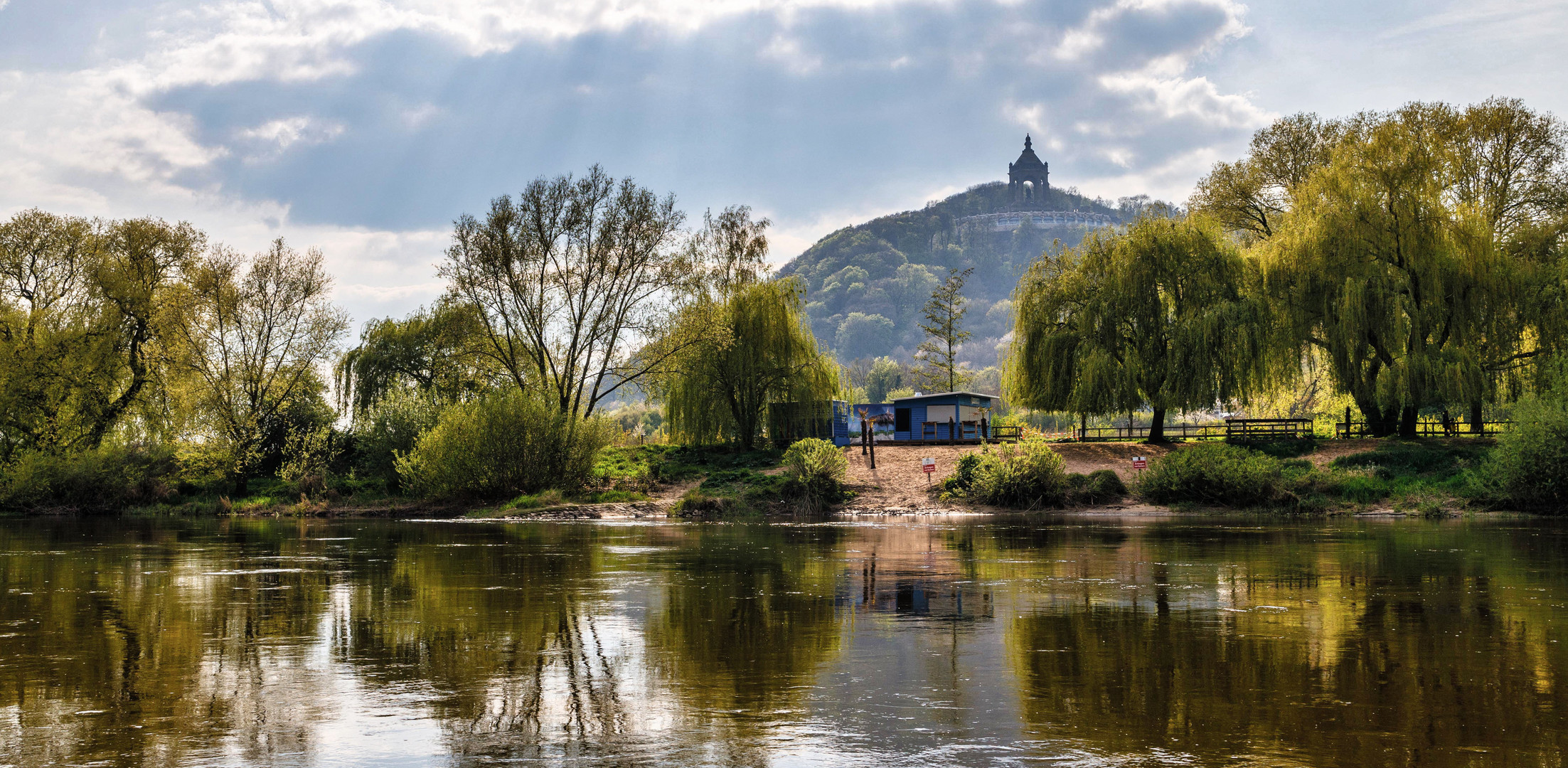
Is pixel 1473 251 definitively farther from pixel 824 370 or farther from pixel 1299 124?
pixel 824 370

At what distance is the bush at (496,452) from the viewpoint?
42000 millimetres

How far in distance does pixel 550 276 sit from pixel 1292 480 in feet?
108

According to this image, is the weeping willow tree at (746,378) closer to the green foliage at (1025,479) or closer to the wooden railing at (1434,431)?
the green foliage at (1025,479)

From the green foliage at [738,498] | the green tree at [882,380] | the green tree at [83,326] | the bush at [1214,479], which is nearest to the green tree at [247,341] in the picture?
the green tree at [83,326]

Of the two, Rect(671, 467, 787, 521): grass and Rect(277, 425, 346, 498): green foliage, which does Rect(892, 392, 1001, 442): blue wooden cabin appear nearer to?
Rect(671, 467, 787, 521): grass

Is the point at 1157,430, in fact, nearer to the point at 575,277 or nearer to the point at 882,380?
the point at 575,277

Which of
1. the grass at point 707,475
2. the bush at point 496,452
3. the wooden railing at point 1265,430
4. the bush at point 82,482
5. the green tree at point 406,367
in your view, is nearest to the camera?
the grass at point 707,475

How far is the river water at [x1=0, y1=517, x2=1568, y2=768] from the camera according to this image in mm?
6762

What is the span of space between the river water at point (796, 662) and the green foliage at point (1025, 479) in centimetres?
1900

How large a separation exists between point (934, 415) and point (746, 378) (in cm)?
1649

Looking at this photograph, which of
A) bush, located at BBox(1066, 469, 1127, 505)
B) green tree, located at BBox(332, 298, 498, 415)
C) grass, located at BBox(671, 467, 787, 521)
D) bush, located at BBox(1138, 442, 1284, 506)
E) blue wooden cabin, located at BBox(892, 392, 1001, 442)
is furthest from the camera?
blue wooden cabin, located at BBox(892, 392, 1001, 442)

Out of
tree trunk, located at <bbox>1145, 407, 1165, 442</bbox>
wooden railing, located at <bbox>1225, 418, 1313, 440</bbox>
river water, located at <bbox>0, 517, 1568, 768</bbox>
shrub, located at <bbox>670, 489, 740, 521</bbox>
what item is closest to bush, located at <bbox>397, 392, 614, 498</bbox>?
shrub, located at <bbox>670, 489, 740, 521</bbox>

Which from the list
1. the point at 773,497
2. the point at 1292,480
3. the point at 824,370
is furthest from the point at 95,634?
the point at 824,370

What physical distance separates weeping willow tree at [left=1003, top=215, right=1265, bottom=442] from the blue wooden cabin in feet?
40.6
